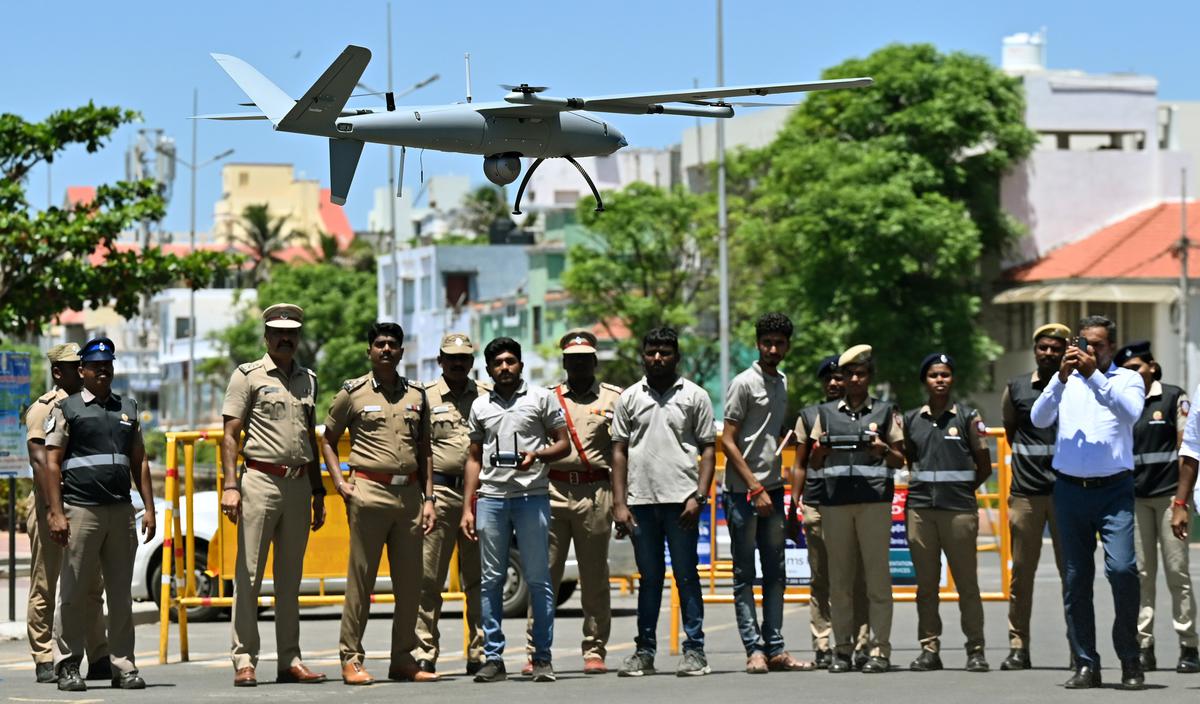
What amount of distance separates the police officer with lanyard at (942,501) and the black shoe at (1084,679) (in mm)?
1279

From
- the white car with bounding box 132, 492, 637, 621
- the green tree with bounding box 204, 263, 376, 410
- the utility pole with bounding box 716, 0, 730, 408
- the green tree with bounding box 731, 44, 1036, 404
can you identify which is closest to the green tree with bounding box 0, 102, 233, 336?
the white car with bounding box 132, 492, 637, 621

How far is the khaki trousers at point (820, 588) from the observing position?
47.2 ft

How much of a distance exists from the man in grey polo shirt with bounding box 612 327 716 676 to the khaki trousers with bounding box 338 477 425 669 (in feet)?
4.21

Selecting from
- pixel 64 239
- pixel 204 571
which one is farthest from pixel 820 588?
pixel 64 239

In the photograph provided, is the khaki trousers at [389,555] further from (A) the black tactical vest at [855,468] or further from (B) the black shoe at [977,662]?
(B) the black shoe at [977,662]

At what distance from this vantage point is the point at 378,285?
96.7 meters

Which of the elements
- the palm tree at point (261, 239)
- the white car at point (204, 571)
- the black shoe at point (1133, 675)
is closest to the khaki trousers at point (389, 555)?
the black shoe at point (1133, 675)

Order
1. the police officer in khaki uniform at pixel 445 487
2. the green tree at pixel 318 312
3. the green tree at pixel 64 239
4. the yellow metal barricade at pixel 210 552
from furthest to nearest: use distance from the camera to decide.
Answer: the green tree at pixel 318 312, the green tree at pixel 64 239, the yellow metal barricade at pixel 210 552, the police officer in khaki uniform at pixel 445 487

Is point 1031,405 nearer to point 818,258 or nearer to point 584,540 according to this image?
point 584,540

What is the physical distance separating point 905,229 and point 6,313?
1360 inches

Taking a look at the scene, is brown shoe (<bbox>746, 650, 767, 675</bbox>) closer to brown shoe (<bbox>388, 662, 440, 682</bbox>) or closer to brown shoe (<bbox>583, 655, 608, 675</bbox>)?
brown shoe (<bbox>583, 655, 608, 675</bbox>)

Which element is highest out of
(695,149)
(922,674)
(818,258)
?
(695,149)

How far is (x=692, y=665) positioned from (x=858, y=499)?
1470 mm

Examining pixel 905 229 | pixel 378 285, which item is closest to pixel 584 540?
pixel 905 229
